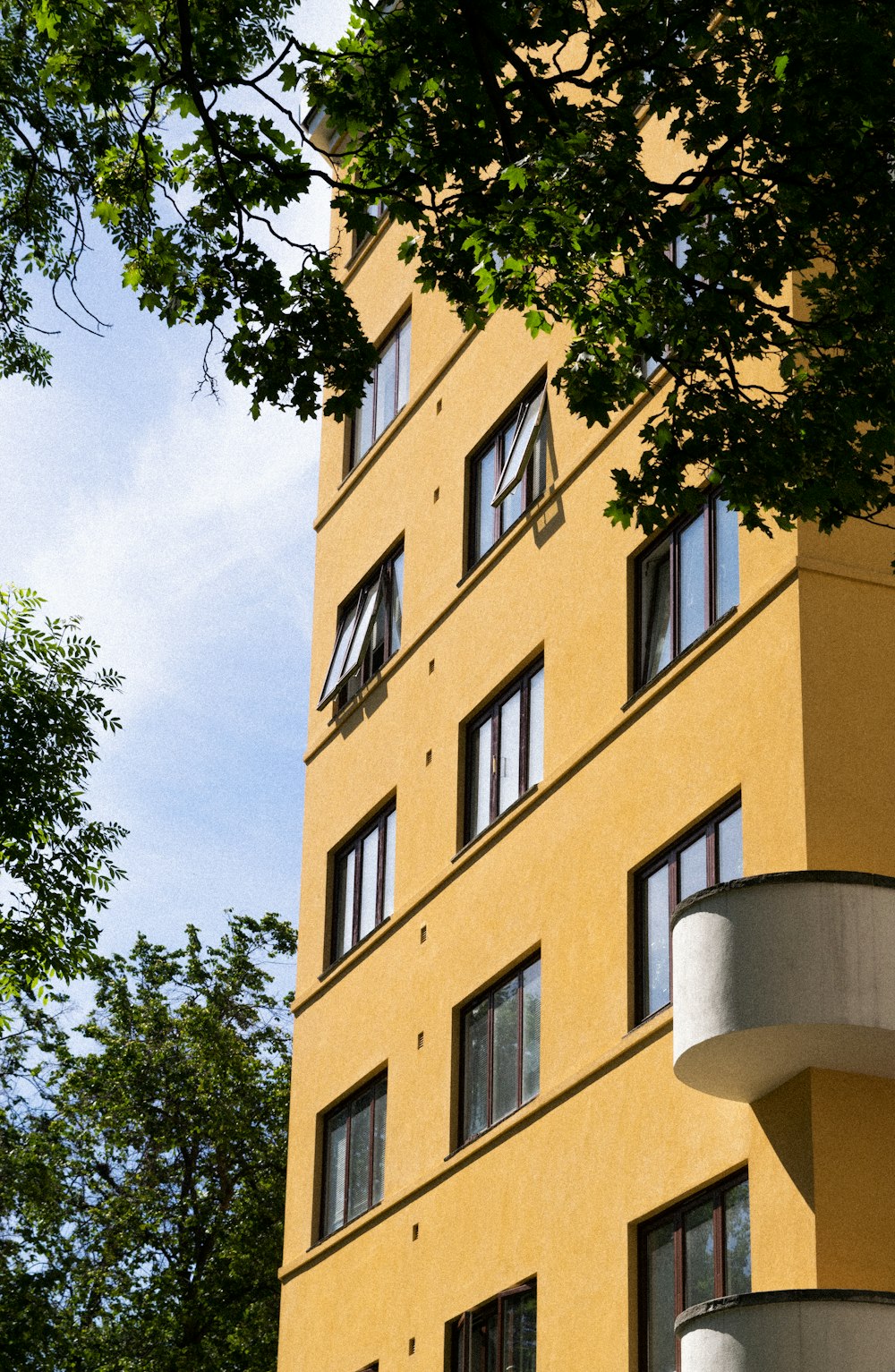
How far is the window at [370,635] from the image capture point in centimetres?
2550

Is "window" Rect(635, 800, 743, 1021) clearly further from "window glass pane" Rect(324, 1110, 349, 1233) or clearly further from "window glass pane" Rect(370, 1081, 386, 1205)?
"window glass pane" Rect(324, 1110, 349, 1233)

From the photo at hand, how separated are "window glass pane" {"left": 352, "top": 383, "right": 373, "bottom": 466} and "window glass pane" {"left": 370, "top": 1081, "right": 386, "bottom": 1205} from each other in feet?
31.1

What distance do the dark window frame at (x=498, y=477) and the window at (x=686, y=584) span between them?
2912 mm

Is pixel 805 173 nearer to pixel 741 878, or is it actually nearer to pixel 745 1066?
pixel 741 878

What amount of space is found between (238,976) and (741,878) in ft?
93.5

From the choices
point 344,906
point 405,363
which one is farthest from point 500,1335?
point 405,363

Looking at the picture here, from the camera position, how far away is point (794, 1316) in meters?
13.5

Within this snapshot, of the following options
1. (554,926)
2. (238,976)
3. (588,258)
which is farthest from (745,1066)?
(238,976)

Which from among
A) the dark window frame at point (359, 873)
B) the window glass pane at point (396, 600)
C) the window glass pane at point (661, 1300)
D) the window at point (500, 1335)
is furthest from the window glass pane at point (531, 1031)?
the window glass pane at point (396, 600)

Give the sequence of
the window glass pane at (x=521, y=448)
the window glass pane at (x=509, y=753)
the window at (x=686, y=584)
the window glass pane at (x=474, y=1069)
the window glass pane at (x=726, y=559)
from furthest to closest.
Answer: the window glass pane at (x=521, y=448)
the window glass pane at (x=509, y=753)
the window glass pane at (x=474, y=1069)
the window at (x=686, y=584)
the window glass pane at (x=726, y=559)

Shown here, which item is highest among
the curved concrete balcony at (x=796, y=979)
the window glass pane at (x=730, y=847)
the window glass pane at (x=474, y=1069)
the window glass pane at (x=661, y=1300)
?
the window glass pane at (x=730, y=847)

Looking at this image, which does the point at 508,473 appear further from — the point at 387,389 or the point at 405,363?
the point at 387,389

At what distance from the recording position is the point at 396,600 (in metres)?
25.5

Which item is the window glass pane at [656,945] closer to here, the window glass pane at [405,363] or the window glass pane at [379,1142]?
the window glass pane at [379,1142]
